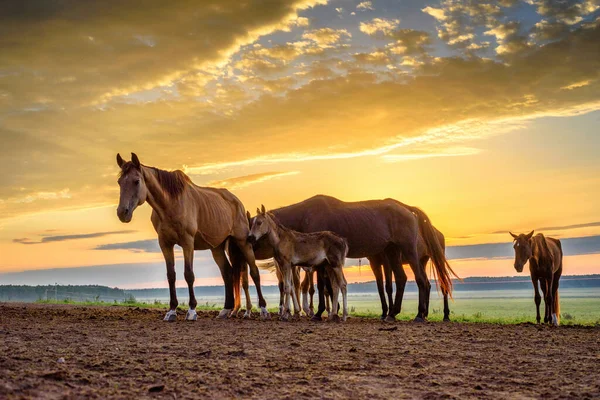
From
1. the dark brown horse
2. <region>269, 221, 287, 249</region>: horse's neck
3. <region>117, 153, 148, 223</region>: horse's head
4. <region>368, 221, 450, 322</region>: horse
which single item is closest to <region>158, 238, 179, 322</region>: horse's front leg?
<region>117, 153, 148, 223</region>: horse's head

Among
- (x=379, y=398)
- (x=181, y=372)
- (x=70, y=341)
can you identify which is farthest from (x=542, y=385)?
(x=70, y=341)

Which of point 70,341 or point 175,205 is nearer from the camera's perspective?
point 70,341

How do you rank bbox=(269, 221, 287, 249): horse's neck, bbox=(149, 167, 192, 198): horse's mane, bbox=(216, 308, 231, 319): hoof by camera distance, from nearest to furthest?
bbox=(149, 167, 192, 198): horse's mane, bbox=(269, 221, 287, 249): horse's neck, bbox=(216, 308, 231, 319): hoof

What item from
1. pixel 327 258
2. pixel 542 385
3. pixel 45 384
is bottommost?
pixel 542 385

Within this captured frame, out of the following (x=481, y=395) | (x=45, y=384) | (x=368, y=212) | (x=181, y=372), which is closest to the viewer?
(x=45, y=384)

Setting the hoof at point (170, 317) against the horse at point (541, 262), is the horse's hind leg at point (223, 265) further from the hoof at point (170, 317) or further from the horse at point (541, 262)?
the horse at point (541, 262)

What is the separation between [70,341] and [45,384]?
3233 mm

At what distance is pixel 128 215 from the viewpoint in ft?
36.8

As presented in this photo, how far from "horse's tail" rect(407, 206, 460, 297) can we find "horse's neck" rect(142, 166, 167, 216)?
640 centimetres

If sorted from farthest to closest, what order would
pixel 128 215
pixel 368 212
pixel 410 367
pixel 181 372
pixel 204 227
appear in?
pixel 368 212, pixel 204 227, pixel 128 215, pixel 410 367, pixel 181 372

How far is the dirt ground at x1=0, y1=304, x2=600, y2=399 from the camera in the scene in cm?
524

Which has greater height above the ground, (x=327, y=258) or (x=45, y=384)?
(x=327, y=258)

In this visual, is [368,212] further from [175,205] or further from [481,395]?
[481,395]

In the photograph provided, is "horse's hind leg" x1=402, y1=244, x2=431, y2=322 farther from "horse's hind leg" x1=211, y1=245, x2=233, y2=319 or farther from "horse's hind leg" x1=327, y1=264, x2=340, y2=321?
"horse's hind leg" x1=211, y1=245, x2=233, y2=319
